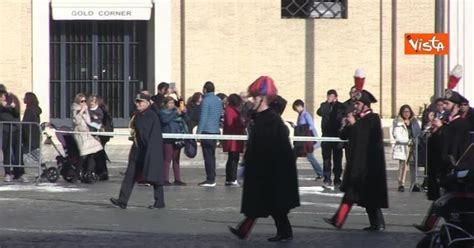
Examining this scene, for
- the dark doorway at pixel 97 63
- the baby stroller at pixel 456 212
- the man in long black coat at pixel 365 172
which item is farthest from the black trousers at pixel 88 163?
the baby stroller at pixel 456 212

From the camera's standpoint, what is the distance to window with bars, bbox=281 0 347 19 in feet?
110

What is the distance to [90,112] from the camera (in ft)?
76.8

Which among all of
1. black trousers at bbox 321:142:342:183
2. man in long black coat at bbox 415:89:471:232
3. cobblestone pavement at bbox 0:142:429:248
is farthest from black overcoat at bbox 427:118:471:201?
black trousers at bbox 321:142:342:183

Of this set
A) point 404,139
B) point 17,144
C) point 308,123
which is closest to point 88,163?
point 17,144

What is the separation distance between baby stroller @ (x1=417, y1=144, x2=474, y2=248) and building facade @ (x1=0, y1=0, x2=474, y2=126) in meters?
20.8

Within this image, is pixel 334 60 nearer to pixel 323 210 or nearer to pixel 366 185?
pixel 323 210

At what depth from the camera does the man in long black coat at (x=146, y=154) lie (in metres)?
17.8

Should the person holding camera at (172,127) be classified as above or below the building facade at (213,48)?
below

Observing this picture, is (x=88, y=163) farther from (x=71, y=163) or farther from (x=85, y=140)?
(x=85, y=140)

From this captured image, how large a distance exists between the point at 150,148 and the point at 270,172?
3979 mm

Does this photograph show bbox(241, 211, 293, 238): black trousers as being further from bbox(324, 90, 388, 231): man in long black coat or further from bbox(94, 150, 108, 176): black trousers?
bbox(94, 150, 108, 176): black trousers

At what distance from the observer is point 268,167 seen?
1419 cm

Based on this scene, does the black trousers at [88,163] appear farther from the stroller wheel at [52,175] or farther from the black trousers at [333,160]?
the black trousers at [333,160]

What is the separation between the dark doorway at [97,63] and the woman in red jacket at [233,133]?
10.8m
